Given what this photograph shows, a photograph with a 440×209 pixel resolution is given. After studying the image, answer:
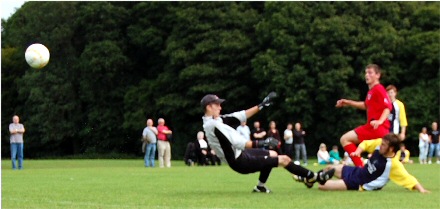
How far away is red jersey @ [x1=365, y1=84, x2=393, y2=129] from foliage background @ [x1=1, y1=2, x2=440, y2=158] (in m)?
34.2

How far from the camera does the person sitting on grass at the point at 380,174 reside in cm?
1418

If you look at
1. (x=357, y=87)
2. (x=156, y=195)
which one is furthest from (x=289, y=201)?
(x=357, y=87)

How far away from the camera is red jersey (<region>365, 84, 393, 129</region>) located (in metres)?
15.4

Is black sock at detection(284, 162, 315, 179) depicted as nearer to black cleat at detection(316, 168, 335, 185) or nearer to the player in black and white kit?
the player in black and white kit

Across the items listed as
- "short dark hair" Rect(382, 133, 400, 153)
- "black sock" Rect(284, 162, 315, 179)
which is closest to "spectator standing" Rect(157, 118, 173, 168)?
"black sock" Rect(284, 162, 315, 179)

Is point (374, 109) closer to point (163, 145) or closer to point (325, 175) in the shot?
point (325, 175)

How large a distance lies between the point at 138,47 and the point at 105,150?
762 cm

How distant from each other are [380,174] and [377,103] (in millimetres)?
1658

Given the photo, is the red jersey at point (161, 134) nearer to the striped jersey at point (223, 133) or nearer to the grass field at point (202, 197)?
the grass field at point (202, 197)

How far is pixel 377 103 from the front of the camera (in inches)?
610

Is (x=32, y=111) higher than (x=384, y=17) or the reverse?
the reverse

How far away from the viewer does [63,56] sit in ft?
198

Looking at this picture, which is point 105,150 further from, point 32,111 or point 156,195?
point 156,195

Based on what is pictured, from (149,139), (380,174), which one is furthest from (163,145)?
(380,174)
